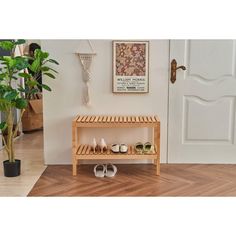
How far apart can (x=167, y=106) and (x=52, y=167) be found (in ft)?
4.68

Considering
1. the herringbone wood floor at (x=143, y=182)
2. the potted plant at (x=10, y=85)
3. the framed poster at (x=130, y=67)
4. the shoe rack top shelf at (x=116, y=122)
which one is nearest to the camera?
the herringbone wood floor at (x=143, y=182)

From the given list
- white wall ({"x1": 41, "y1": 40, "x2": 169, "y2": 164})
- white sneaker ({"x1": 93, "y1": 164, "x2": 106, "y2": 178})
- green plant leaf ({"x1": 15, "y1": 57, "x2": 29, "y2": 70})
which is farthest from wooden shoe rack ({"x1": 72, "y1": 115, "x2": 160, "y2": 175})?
green plant leaf ({"x1": 15, "y1": 57, "x2": 29, "y2": 70})

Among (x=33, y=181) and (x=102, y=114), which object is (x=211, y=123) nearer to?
(x=102, y=114)

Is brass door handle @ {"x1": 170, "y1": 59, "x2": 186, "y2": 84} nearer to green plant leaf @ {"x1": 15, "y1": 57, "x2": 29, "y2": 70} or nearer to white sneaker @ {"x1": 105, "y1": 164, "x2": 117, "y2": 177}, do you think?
white sneaker @ {"x1": 105, "y1": 164, "x2": 117, "y2": 177}

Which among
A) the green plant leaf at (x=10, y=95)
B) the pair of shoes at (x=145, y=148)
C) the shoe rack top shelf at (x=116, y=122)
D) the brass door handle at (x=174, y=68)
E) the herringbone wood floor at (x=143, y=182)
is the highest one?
the brass door handle at (x=174, y=68)

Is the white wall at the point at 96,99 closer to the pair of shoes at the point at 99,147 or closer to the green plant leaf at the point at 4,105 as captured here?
the pair of shoes at the point at 99,147

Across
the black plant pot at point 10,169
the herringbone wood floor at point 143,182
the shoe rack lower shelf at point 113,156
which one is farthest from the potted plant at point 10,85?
the shoe rack lower shelf at point 113,156

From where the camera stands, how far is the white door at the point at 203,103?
11.2ft

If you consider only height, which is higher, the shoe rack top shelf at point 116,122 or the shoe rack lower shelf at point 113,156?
Result: the shoe rack top shelf at point 116,122

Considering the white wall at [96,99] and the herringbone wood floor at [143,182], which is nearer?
the herringbone wood floor at [143,182]

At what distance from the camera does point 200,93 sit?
11.4 ft

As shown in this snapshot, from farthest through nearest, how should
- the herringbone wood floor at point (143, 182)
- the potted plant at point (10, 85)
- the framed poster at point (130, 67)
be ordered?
the framed poster at point (130, 67) < the potted plant at point (10, 85) < the herringbone wood floor at point (143, 182)

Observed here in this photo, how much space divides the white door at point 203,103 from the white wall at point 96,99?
4.7 inches
